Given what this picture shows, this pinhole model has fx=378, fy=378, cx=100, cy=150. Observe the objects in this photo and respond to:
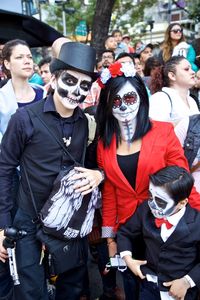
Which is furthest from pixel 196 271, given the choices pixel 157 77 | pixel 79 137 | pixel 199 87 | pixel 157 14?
pixel 157 14

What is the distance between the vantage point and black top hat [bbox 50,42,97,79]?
2094mm

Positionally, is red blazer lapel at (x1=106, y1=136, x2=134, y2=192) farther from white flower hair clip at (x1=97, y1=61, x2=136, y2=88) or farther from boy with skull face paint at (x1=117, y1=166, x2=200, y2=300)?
white flower hair clip at (x1=97, y1=61, x2=136, y2=88)

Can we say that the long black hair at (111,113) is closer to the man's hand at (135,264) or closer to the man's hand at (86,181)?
the man's hand at (86,181)

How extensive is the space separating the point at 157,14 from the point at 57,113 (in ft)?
138

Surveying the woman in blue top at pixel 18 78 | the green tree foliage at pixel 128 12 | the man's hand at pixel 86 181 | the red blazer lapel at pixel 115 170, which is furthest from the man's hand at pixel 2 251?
the green tree foliage at pixel 128 12

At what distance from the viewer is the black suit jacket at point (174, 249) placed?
2035 mm

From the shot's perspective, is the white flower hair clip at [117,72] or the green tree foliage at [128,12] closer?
the white flower hair clip at [117,72]

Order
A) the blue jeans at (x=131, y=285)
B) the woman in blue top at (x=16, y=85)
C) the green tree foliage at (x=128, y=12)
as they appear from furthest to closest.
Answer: the green tree foliage at (x=128, y=12), the woman in blue top at (x=16, y=85), the blue jeans at (x=131, y=285)

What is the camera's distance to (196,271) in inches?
80.1

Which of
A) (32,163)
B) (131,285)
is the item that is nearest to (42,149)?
(32,163)

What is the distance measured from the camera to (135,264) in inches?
87.7

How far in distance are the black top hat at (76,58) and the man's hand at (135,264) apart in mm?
1116

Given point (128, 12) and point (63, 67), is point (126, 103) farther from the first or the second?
point (128, 12)

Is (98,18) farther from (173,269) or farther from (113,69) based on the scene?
(173,269)
